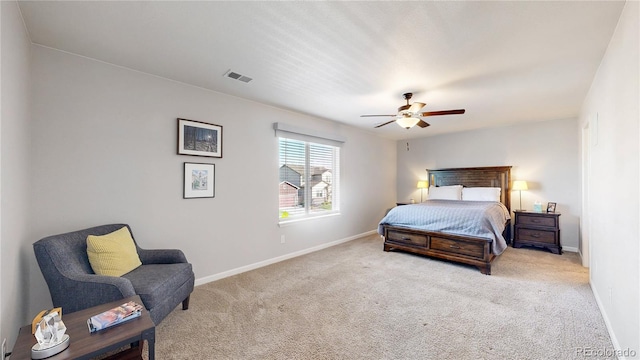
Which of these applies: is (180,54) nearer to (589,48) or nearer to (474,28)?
(474,28)

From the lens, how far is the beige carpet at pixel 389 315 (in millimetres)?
1908

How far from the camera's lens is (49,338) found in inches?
49.9

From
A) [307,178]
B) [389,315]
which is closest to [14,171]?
[389,315]

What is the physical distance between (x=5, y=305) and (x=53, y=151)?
1292 millimetres

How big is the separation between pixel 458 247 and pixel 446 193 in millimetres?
2037

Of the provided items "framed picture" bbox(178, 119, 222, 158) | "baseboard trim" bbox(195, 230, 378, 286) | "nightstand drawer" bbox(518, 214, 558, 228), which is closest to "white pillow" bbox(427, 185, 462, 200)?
"nightstand drawer" bbox(518, 214, 558, 228)

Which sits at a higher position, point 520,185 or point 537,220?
point 520,185

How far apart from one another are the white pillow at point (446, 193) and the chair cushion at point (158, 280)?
4.96 meters

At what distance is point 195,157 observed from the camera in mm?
3107

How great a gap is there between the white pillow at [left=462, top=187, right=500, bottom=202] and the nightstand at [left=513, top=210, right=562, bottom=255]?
1.48ft

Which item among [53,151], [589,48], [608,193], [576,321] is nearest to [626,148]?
[608,193]

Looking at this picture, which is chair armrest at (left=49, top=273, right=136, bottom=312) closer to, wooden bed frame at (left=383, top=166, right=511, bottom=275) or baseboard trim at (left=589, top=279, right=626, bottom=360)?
baseboard trim at (left=589, top=279, right=626, bottom=360)

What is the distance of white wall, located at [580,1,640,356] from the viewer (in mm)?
1495

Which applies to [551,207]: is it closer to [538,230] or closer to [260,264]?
[538,230]
